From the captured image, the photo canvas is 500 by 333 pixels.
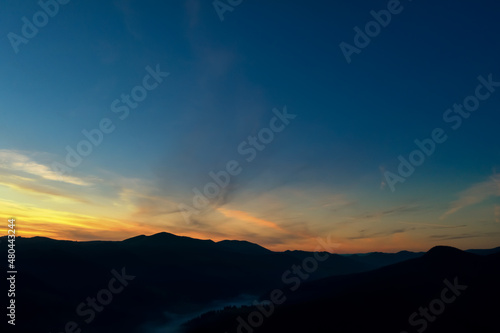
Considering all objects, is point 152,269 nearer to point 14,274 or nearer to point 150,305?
point 150,305

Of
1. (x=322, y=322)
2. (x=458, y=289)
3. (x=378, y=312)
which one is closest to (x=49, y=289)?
(x=322, y=322)
